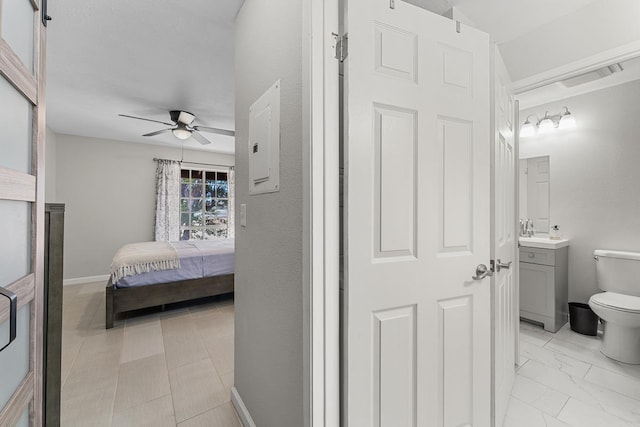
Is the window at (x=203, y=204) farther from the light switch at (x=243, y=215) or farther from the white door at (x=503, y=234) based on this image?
the white door at (x=503, y=234)

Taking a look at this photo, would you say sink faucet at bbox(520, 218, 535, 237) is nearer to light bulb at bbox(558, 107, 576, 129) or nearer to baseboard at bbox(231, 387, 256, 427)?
light bulb at bbox(558, 107, 576, 129)

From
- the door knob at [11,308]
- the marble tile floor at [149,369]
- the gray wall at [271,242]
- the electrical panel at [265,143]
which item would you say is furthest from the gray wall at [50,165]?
the door knob at [11,308]

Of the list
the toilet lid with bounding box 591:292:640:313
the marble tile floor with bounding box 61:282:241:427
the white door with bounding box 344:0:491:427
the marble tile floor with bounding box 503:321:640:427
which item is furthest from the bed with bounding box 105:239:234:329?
the toilet lid with bounding box 591:292:640:313

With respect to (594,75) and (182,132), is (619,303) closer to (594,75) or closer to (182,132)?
(594,75)

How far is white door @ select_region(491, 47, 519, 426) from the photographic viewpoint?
4.65 ft

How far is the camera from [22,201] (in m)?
0.83

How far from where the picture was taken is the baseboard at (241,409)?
1.48 m

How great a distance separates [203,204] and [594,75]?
233 inches

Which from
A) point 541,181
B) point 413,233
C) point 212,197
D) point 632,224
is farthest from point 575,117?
point 212,197

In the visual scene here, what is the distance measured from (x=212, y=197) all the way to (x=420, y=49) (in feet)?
17.6

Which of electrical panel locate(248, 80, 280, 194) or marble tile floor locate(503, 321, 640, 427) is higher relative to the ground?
electrical panel locate(248, 80, 280, 194)

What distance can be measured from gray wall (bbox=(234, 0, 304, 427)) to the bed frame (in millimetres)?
1852

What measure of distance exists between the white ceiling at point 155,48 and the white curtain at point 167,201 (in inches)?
64.8

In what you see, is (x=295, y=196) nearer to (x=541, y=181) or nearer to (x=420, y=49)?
(x=420, y=49)
